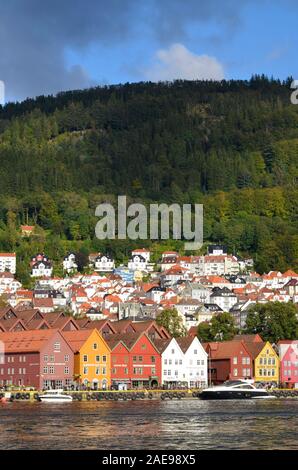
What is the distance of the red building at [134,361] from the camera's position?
107m

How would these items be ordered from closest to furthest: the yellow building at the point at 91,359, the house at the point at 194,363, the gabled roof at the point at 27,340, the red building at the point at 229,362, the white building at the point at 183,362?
the gabled roof at the point at 27,340 < the yellow building at the point at 91,359 < the white building at the point at 183,362 < the house at the point at 194,363 < the red building at the point at 229,362

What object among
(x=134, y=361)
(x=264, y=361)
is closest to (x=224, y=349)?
(x=264, y=361)

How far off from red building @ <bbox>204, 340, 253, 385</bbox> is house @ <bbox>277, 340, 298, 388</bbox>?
432 cm

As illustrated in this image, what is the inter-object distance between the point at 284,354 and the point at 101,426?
60.1 meters

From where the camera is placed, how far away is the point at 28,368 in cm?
10319

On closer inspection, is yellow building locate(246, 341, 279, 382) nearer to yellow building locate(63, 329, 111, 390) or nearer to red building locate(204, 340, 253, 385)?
red building locate(204, 340, 253, 385)

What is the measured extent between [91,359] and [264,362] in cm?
1927

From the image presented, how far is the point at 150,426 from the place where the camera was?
59281 millimetres

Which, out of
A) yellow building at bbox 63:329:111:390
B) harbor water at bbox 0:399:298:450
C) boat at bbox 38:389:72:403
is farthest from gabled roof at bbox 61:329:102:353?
harbor water at bbox 0:399:298:450

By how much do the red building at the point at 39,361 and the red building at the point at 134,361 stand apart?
4.87 meters

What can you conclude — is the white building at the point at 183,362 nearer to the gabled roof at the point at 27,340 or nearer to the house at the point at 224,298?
the gabled roof at the point at 27,340

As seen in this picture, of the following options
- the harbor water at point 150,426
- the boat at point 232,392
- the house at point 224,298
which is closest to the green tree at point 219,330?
the boat at point 232,392

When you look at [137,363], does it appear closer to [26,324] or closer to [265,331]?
[26,324]

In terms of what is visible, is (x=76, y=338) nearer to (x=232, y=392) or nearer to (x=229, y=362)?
(x=229, y=362)
